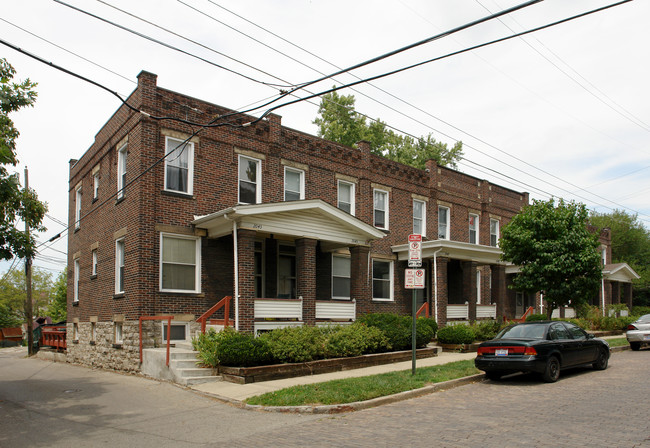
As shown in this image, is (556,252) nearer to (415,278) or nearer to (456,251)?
(456,251)

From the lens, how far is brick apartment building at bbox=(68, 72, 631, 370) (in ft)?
53.6

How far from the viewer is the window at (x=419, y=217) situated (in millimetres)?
25328

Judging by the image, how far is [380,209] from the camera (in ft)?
77.9

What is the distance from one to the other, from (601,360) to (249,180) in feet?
40.2

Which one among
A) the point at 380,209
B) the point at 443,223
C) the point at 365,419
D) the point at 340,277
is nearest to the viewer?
the point at 365,419

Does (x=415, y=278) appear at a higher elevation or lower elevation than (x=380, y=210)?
lower

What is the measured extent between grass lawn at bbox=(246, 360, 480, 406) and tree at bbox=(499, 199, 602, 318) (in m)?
7.25

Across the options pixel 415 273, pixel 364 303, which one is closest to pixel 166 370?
pixel 415 273

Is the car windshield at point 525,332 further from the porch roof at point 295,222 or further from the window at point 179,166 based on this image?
the window at point 179,166

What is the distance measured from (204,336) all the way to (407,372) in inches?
210

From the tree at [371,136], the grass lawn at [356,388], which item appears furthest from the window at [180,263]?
the tree at [371,136]

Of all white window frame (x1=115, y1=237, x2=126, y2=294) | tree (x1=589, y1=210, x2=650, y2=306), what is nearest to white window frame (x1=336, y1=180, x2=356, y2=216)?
white window frame (x1=115, y1=237, x2=126, y2=294)

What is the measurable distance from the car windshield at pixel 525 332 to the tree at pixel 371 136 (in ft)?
90.1

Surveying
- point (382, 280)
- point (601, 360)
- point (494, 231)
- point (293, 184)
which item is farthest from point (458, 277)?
point (601, 360)
